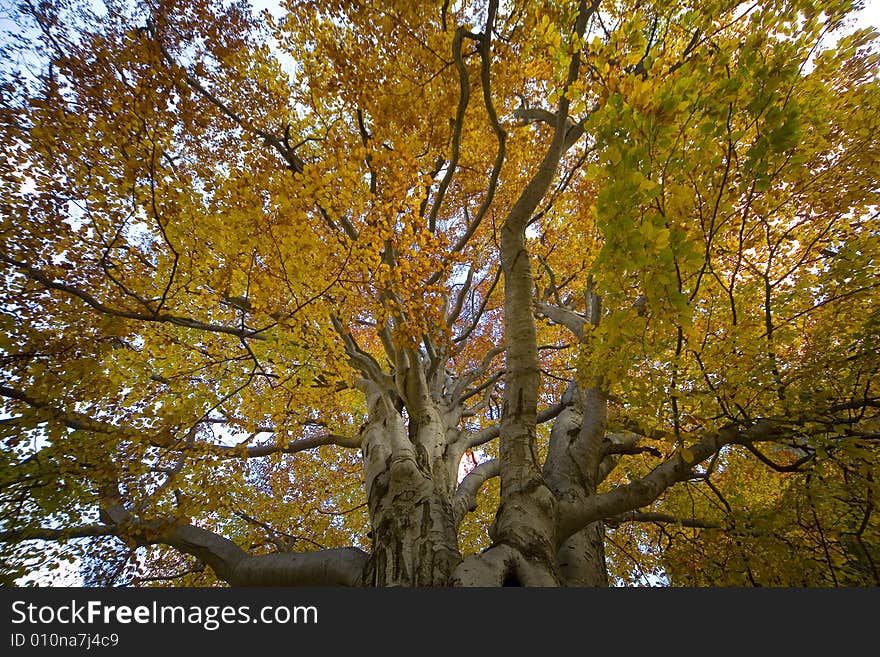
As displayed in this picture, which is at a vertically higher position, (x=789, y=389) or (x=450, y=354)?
(x=450, y=354)

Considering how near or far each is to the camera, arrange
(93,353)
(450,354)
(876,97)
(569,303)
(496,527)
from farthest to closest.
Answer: (569,303)
(450,354)
(93,353)
(876,97)
(496,527)

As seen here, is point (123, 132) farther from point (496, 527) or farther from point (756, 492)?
point (756, 492)

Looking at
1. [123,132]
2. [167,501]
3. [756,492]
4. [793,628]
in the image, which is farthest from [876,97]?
[167,501]

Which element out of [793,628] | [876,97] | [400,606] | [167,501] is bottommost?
[793,628]

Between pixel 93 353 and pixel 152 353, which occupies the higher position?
pixel 152 353

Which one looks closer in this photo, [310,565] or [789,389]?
[789,389]

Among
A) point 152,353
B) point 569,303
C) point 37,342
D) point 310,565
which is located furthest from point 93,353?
point 569,303

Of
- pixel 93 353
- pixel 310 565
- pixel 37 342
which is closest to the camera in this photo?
pixel 310 565

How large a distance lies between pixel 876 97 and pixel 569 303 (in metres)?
5.35

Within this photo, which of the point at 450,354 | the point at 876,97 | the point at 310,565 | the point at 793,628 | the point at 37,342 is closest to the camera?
the point at 793,628

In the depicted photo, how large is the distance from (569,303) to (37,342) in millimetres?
9126

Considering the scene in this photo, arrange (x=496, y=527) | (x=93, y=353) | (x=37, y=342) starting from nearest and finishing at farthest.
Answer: (x=496, y=527), (x=37, y=342), (x=93, y=353)

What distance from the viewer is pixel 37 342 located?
449 cm

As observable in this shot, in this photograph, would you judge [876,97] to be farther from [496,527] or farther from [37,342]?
[37,342]
